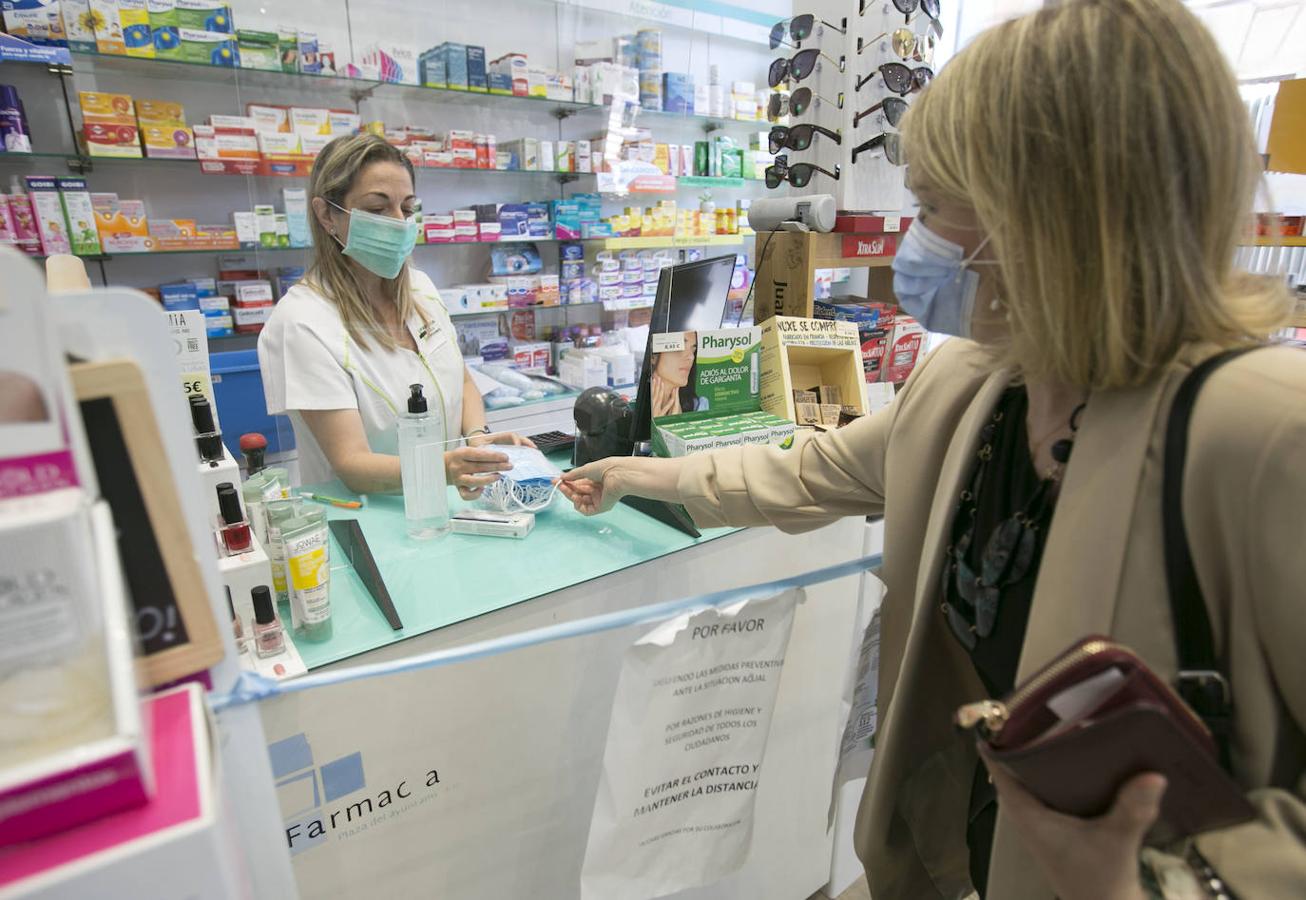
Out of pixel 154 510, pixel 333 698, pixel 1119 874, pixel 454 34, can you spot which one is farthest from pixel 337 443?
pixel 454 34

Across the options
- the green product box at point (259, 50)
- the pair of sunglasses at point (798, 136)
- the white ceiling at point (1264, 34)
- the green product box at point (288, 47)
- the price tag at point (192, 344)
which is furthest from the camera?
the white ceiling at point (1264, 34)

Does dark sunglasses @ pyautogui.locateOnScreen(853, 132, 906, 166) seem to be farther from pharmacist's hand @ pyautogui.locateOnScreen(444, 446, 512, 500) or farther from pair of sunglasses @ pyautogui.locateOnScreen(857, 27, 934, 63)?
pharmacist's hand @ pyautogui.locateOnScreen(444, 446, 512, 500)

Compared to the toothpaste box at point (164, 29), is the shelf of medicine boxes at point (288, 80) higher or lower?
lower

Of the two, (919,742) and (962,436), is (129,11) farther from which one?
(919,742)

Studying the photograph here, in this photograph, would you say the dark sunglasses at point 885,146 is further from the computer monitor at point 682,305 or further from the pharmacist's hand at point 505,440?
the pharmacist's hand at point 505,440

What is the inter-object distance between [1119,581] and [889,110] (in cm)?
190

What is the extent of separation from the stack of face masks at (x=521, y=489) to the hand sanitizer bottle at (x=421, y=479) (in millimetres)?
110

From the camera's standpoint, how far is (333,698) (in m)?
1.21

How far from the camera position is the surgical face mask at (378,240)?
7.52 feet

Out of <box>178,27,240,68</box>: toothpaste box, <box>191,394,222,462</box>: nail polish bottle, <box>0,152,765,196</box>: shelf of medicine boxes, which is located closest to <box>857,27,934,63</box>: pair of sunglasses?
<box>191,394,222,462</box>: nail polish bottle

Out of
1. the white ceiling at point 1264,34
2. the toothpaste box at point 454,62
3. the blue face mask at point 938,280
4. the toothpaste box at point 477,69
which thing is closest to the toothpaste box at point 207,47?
the toothpaste box at point 454,62

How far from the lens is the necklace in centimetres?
98

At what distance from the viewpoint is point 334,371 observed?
7.11 ft

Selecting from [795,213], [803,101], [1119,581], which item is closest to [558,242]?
[803,101]
